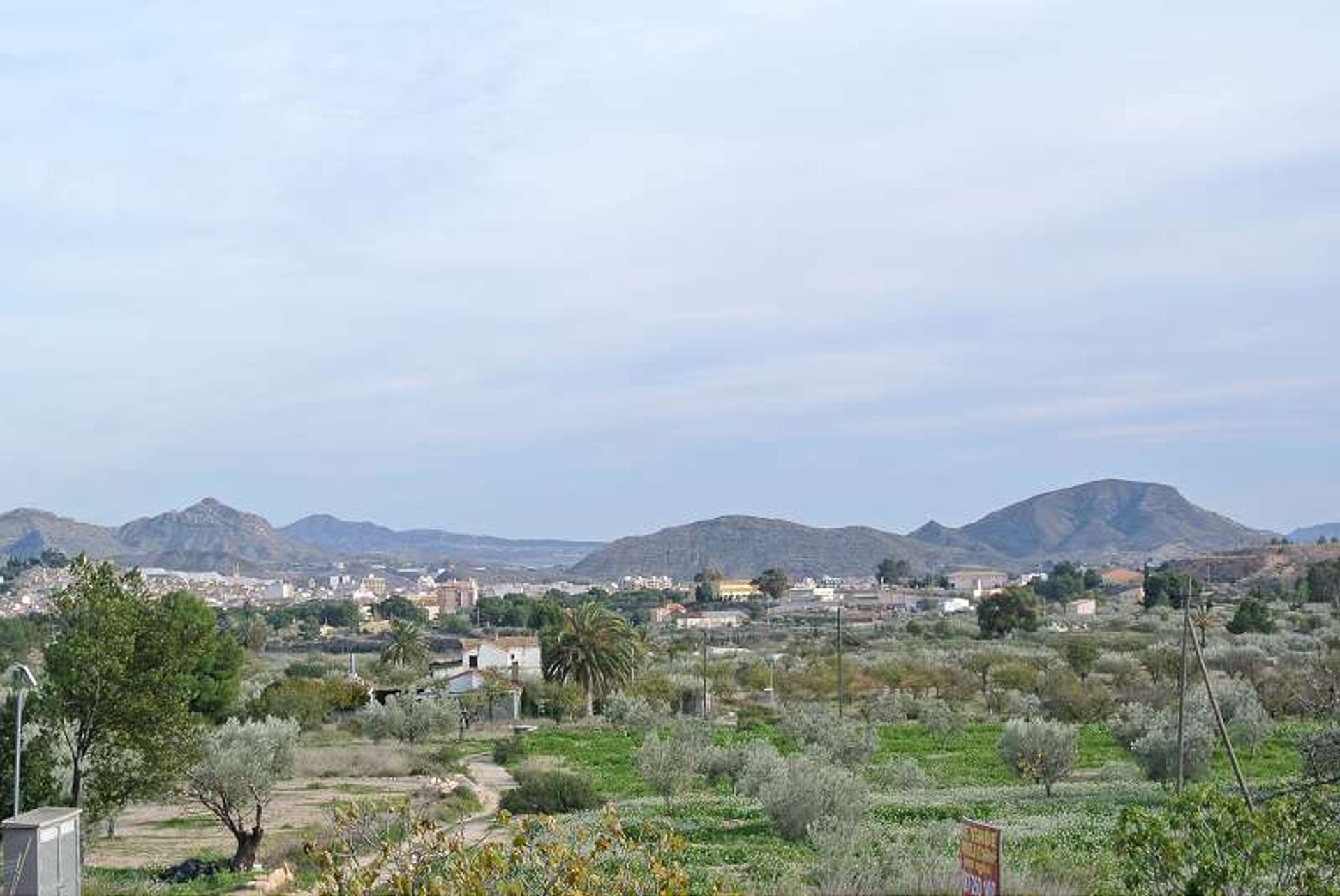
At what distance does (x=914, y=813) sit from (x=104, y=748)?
1296 centimetres

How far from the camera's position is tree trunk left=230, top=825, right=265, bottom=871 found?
23125 mm

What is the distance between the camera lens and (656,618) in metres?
131

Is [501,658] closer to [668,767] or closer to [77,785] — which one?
[668,767]

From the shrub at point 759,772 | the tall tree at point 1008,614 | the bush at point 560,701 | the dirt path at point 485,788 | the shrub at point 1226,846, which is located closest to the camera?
the shrub at point 1226,846

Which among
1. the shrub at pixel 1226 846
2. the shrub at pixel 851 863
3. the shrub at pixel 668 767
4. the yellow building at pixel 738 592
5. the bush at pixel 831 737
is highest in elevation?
the shrub at pixel 1226 846

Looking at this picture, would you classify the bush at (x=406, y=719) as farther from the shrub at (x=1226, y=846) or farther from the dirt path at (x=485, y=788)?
the shrub at (x=1226, y=846)

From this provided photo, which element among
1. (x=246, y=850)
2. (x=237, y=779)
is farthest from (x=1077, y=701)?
(x=246, y=850)

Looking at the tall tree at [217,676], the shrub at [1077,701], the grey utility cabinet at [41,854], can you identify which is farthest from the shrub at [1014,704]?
the grey utility cabinet at [41,854]

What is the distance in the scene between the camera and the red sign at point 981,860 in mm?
10008

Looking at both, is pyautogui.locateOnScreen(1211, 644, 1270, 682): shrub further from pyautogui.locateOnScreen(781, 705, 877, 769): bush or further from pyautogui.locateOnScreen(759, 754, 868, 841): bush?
pyautogui.locateOnScreen(759, 754, 868, 841): bush

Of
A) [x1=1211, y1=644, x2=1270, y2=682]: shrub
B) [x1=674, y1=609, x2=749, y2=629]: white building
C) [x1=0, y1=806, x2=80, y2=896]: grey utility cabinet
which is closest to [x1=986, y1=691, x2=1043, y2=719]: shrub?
[x1=1211, y1=644, x2=1270, y2=682]: shrub

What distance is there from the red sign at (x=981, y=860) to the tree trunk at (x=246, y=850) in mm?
15472

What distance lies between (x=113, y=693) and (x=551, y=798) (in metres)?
8.84

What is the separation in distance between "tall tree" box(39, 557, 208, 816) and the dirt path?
16.6 ft
